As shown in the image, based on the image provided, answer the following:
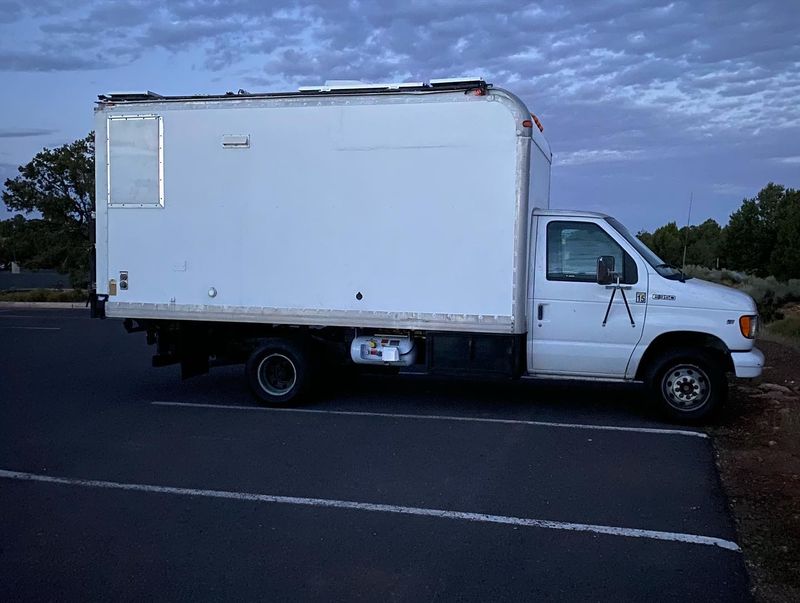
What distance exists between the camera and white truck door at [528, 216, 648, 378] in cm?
944

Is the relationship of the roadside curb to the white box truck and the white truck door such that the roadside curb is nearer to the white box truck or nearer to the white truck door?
the white box truck

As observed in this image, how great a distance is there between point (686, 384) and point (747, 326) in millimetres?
904

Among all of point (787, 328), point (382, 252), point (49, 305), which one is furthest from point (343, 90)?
point (49, 305)

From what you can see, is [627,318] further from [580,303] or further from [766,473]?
[766,473]

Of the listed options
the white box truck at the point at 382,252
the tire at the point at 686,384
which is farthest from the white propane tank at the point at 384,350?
the tire at the point at 686,384

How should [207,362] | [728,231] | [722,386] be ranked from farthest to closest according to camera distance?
[728,231] < [207,362] < [722,386]

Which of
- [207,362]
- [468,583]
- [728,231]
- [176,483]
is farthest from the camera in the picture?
[728,231]

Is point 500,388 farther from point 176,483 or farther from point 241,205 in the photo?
point 176,483

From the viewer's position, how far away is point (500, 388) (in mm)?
11789

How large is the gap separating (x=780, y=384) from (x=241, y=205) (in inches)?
302

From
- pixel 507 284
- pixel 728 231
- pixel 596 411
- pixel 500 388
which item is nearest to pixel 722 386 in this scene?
pixel 596 411

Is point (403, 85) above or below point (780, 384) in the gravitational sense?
above

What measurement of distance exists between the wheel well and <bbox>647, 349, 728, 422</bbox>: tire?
0.31 ft

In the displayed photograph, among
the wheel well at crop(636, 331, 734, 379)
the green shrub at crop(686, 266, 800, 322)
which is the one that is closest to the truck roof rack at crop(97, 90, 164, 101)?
the wheel well at crop(636, 331, 734, 379)
